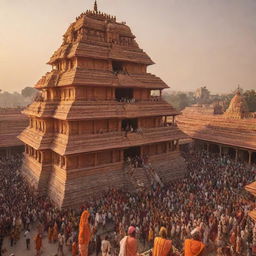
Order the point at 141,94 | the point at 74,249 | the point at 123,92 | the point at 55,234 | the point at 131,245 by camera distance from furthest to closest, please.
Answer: the point at 123,92, the point at 141,94, the point at 55,234, the point at 74,249, the point at 131,245

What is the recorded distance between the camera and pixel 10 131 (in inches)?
1165

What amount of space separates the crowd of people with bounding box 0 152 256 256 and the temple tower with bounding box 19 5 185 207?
50.1 inches

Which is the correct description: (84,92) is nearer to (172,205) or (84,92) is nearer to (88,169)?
(88,169)

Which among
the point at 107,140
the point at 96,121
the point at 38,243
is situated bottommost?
the point at 38,243

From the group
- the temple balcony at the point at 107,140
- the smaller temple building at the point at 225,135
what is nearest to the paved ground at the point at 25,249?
the temple balcony at the point at 107,140

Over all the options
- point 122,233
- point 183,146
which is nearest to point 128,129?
point 122,233

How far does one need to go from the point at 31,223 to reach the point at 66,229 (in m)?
3.18

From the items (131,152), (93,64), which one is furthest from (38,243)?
(93,64)

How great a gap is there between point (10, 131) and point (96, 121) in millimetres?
15882

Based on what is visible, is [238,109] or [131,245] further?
[238,109]

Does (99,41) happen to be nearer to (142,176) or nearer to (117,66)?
(117,66)

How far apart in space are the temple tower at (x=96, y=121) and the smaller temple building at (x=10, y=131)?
6.56 meters

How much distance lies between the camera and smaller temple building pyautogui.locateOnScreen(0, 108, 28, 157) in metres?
27.9

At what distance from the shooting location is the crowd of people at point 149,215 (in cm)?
1212
